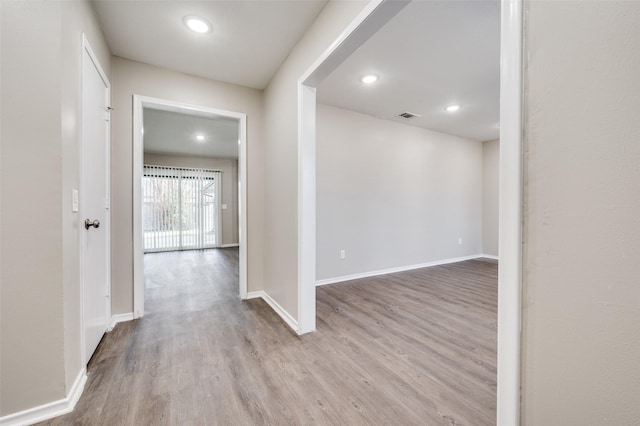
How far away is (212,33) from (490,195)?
573 cm

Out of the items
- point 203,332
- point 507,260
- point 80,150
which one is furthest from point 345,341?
point 80,150

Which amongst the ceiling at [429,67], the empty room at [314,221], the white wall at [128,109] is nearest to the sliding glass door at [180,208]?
the empty room at [314,221]

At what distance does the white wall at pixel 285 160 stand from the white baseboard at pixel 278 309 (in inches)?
1.9

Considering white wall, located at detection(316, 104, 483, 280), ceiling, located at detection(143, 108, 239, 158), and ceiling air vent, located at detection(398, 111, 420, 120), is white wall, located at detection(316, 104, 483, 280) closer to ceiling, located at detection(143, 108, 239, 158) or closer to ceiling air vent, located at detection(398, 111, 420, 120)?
ceiling air vent, located at detection(398, 111, 420, 120)

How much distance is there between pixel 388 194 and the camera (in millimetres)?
4191

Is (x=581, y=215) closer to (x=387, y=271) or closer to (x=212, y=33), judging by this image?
(x=212, y=33)

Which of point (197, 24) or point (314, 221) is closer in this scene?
point (197, 24)

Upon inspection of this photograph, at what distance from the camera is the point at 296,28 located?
206 centimetres

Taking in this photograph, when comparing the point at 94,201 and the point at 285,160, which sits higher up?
the point at 285,160

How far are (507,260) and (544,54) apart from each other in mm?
598

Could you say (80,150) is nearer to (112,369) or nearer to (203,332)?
(112,369)

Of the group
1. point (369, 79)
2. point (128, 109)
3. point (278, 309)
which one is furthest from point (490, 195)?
point (128, 109)

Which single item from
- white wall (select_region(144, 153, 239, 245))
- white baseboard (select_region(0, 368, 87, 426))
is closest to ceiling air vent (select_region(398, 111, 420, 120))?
white baseboard (select_region(0, 368, 87, 426))

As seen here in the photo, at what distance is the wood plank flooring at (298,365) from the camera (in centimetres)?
133
